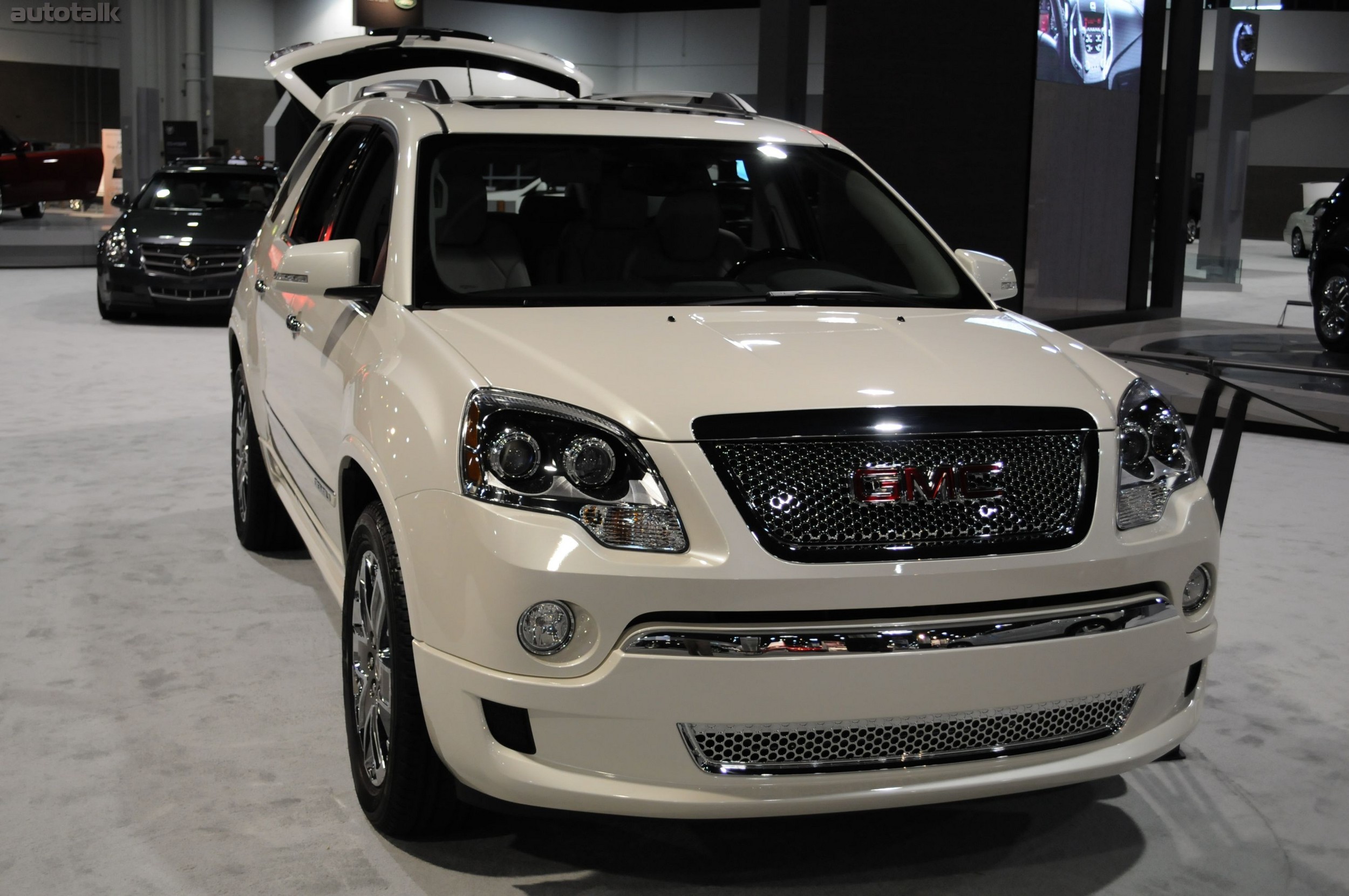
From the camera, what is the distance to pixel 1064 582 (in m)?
2.54

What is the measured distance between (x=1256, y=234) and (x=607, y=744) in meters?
35.9

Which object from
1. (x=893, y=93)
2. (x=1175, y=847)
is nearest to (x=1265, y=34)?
(x=893, y=93)

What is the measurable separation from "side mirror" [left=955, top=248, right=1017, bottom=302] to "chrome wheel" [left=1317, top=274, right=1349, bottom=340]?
7856 mm

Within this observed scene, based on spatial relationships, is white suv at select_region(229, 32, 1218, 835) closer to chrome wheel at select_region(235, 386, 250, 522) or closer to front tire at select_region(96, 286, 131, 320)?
chrome wheel at select_region(235, 386, 250, 522)

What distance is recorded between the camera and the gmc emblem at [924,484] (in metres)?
2.49

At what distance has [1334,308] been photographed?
35.2 feet

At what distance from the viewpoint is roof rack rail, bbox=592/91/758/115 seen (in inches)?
171

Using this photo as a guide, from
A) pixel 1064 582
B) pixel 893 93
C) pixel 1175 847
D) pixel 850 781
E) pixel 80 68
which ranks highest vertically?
pixel 80 68

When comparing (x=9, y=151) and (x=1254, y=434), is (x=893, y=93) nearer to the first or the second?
(x=1254, y=434)

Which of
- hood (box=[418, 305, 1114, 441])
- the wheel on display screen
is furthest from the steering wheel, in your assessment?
the wheel on display screen

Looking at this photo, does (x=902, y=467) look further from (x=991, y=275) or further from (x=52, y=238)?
(x=52, y=238)

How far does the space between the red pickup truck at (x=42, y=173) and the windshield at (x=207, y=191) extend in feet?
50.2

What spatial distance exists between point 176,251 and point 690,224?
31.0 ft

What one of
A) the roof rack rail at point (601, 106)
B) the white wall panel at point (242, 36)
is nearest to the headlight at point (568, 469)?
the roof rack rail at point (601, 106)
